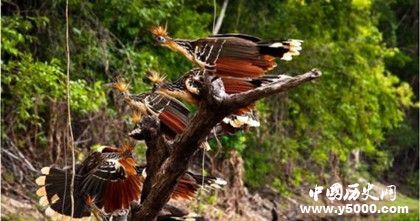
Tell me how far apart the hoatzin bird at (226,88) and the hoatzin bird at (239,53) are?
0.09ft

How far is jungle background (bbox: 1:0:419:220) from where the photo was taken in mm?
5852

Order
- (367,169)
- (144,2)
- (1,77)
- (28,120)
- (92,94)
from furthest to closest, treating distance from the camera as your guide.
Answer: (367,169), (144,2), (28,120), (92,94), (1,77)

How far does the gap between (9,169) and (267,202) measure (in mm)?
4908

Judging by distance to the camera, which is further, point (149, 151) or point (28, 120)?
point (28, 120)

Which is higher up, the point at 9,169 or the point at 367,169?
the point at 9,169

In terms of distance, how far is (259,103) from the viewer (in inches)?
333

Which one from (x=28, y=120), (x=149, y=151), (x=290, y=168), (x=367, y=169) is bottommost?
(x=367, y=169)

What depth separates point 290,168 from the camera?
416 inches

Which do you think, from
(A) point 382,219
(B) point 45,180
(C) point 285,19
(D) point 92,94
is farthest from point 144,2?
(A) point 382,219

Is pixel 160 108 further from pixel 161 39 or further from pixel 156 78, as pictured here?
pixel 161 39

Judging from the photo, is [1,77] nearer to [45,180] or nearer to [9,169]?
[9,169]

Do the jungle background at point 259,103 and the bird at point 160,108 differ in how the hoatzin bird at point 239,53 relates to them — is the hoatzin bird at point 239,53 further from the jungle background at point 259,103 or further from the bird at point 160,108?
the jungle background at point 259,103

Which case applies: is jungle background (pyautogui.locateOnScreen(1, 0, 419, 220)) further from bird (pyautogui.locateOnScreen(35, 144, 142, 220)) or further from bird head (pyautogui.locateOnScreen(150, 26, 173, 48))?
bird head (pyautogui.locateOnScreen(150, 26, 173, 48))

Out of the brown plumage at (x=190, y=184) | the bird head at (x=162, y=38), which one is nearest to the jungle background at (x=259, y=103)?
the brown plumage at (x=190, y=184)
